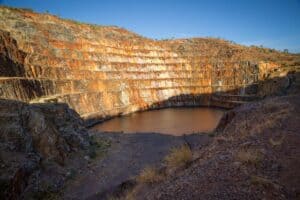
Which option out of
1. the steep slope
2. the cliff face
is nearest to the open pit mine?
the steep slope

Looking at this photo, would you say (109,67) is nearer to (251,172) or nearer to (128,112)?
(128,112)

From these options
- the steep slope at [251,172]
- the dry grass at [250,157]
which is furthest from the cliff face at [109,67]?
the dry grass at [250,157]

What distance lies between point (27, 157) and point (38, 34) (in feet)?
97.4

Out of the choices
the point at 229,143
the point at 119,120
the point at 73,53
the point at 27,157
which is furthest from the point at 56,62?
the point at 229,143

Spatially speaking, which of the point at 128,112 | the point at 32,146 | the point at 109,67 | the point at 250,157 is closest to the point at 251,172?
the point at 250,157

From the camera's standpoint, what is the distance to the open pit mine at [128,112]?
21.9 ft

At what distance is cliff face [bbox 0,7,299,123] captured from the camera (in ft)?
95.2

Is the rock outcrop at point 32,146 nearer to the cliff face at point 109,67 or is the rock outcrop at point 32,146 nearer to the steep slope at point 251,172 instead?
the steep slope at point 251,172

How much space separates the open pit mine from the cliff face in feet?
0.65

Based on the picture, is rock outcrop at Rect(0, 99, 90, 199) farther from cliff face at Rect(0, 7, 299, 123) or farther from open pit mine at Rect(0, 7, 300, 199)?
cliff face at Rect(0, 7, 299, 123)

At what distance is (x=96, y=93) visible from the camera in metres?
36.6

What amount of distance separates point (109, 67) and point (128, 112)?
30.2 ft

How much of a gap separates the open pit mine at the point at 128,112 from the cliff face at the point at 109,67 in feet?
0.65

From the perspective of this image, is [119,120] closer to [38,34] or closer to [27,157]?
[38,34]
